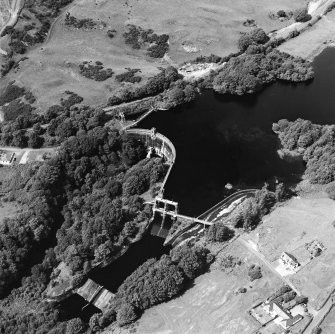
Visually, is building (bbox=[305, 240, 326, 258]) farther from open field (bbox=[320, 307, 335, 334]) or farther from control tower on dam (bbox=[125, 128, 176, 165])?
control tower on dam (bbox=[125, 128, 176, 165])

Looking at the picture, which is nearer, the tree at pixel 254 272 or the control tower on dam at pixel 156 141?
the tree at pixel 254 272

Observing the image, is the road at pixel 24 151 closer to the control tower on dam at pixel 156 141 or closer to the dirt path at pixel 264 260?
the control tower on dam at pixel 156 141

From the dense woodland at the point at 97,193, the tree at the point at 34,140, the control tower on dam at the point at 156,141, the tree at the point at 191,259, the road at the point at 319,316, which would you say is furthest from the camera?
the tree at the point at 34,140

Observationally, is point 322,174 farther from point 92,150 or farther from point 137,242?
point 92,150

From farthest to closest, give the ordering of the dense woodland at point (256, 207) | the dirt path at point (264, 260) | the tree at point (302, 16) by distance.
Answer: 1. the tree at point (302, 16)
2. the dense woodland at point (256, 207)
3. the dirt path at point (264, 260)

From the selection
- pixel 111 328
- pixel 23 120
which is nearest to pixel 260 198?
pixel 111 328

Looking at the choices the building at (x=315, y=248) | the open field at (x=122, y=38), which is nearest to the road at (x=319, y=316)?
the building at (x=315, y=248)

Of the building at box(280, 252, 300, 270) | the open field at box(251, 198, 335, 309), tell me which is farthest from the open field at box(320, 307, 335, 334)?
the building at box(280, 252, 300, 270)
